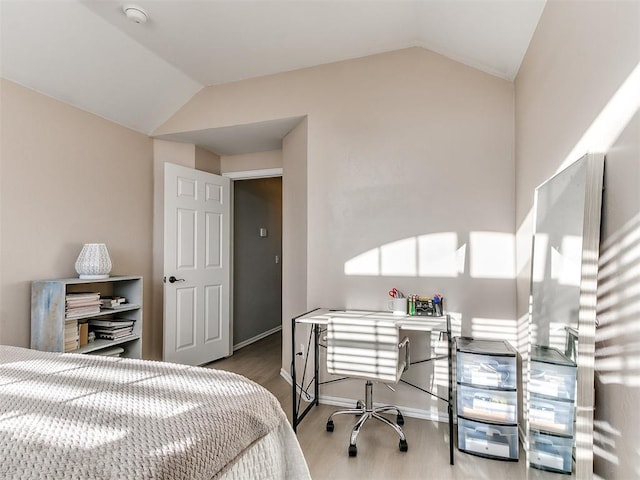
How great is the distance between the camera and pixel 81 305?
2752 millimetres

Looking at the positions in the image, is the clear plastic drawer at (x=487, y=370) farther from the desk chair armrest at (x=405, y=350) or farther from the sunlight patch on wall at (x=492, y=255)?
the sunlight patch on wall at (x=492, y=255)

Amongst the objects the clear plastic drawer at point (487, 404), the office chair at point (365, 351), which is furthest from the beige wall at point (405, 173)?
the office chair at point (365, 351)

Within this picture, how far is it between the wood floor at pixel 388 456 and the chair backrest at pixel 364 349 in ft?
1.51

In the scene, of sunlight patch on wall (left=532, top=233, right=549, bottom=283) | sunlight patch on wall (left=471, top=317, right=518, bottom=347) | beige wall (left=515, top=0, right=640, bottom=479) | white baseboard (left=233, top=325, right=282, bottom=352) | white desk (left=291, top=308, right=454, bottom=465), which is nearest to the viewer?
beige wall (left=515, top=0, right=640, bottom=479)

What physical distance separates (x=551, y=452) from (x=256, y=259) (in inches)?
164

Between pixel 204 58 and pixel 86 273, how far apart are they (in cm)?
197

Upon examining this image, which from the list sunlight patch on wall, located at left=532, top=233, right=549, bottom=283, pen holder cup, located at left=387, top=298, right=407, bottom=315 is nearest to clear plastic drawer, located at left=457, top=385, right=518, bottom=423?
pen holder cup, located at left=387, top=298, right=407, bottom=315

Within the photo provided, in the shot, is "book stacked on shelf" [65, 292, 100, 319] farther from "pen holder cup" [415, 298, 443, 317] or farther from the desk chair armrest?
"pen holder cup" [415, 298, 443, 317]

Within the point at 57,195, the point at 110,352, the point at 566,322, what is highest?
the point at 57,195

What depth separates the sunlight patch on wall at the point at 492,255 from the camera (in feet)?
8.58

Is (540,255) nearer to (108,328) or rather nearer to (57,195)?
(108,328)

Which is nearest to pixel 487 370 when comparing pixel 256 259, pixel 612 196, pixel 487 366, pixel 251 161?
pixel 487 366

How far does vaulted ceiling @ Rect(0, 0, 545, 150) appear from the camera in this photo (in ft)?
7.56

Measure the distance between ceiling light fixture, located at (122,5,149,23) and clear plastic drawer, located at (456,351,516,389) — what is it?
3029mm
